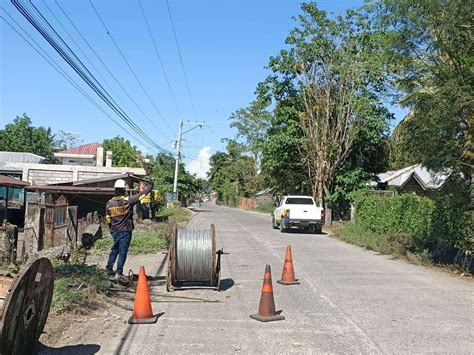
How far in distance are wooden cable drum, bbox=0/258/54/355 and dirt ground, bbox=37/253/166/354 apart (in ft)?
2.40

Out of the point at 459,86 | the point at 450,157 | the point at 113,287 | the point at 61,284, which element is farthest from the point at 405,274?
the point at 61,284

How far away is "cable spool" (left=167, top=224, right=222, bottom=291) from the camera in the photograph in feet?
32.9

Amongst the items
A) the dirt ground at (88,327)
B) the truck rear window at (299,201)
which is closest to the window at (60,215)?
the dirt ground at (88,327)

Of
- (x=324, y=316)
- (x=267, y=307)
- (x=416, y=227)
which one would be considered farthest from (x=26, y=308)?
(x=416, y=227)

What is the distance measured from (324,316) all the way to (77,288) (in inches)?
155

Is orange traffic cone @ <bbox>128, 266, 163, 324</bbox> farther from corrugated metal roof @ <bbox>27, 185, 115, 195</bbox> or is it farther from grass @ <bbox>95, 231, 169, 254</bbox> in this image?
corrugated metal roof @ <bbox>27, 185, 115, 195</bbox>

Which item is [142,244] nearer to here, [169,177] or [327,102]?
[327,102]

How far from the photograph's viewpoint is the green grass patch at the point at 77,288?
794 cm

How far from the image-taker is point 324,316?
8375 millimetres

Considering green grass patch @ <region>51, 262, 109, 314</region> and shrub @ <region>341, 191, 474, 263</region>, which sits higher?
shrub @ <region>341, 191, 474, 263</region>

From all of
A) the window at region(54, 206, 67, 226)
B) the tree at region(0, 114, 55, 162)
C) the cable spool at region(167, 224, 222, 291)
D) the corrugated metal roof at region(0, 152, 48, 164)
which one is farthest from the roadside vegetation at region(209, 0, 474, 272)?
the tree at region(0, 114, 55, 162)

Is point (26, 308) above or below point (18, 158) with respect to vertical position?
below

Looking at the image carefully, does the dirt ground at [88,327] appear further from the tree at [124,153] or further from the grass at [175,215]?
the tree at [124,153]

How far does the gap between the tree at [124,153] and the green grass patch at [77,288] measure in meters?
49.1
